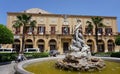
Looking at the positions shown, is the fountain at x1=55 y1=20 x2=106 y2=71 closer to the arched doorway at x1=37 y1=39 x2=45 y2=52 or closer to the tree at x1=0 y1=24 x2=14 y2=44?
the tree at x1=0 y1=24 x2=14 y2=44

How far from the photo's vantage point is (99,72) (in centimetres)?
1296

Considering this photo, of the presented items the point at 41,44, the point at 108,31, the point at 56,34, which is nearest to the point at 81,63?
the point at 56,34

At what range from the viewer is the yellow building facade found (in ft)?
174

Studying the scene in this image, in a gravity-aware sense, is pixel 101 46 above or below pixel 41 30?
below

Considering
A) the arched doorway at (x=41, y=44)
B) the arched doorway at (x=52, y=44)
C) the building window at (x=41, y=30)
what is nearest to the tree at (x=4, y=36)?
the arched doorway at (x=41, y=44)

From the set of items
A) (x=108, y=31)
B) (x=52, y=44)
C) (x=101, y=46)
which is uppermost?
(x=108, y=31)

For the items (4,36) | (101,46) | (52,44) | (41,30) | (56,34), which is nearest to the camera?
(4,36)

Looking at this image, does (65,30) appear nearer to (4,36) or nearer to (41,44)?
(41,44)

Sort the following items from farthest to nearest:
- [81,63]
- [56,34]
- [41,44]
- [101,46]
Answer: [101,46] → [41,44] → [56,34] → [81,63]

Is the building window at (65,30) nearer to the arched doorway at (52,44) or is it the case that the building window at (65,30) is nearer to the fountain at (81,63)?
the arched doorway at (52,44)

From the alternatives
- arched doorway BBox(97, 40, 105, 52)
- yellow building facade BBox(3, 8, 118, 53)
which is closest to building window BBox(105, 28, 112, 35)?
yellow building facade BBox(3, 8, 118, 53)

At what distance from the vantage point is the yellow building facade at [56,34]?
52.9 meters

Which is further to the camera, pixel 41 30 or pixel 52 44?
pixel 41 30

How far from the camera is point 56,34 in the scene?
53.6 meters
